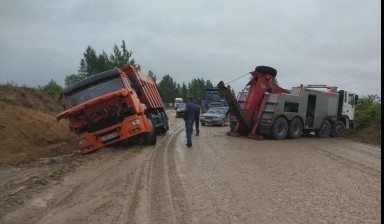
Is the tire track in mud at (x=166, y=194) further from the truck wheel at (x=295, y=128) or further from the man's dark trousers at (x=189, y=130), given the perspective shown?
the truck wheel at (x=295, y=128)

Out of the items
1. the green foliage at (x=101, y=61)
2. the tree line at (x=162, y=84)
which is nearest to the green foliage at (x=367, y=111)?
the tree line at (x=162, y=84)

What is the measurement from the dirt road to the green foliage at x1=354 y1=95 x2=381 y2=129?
12.7 metres

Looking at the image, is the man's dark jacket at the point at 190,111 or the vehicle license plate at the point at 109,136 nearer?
the vehicle license plate at the point at 109,136

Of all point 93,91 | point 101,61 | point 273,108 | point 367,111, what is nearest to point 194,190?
point 93,91

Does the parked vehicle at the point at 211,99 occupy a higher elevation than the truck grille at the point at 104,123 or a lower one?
higher

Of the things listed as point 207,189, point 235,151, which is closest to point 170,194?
point 207,189

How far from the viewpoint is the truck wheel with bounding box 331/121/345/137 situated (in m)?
23.3

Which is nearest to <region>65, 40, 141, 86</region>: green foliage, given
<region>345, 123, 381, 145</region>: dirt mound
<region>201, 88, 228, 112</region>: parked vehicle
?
<region>201, 88, 228, 112</region>: parked vehicle

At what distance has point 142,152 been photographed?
13.7 meters

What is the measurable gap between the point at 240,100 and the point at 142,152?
8591 millimetres

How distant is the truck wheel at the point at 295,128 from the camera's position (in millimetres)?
20686

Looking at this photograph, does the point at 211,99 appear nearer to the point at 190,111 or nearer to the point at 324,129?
the point at 324,129

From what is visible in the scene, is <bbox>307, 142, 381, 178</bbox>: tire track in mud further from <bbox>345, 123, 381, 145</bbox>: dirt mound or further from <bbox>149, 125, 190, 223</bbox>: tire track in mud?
<bbox>345, 123, 381, 145</bbox>: dirt mound

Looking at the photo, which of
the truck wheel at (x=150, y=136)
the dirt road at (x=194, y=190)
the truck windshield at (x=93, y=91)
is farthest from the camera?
the truck wheel at (x=150, y=136)
